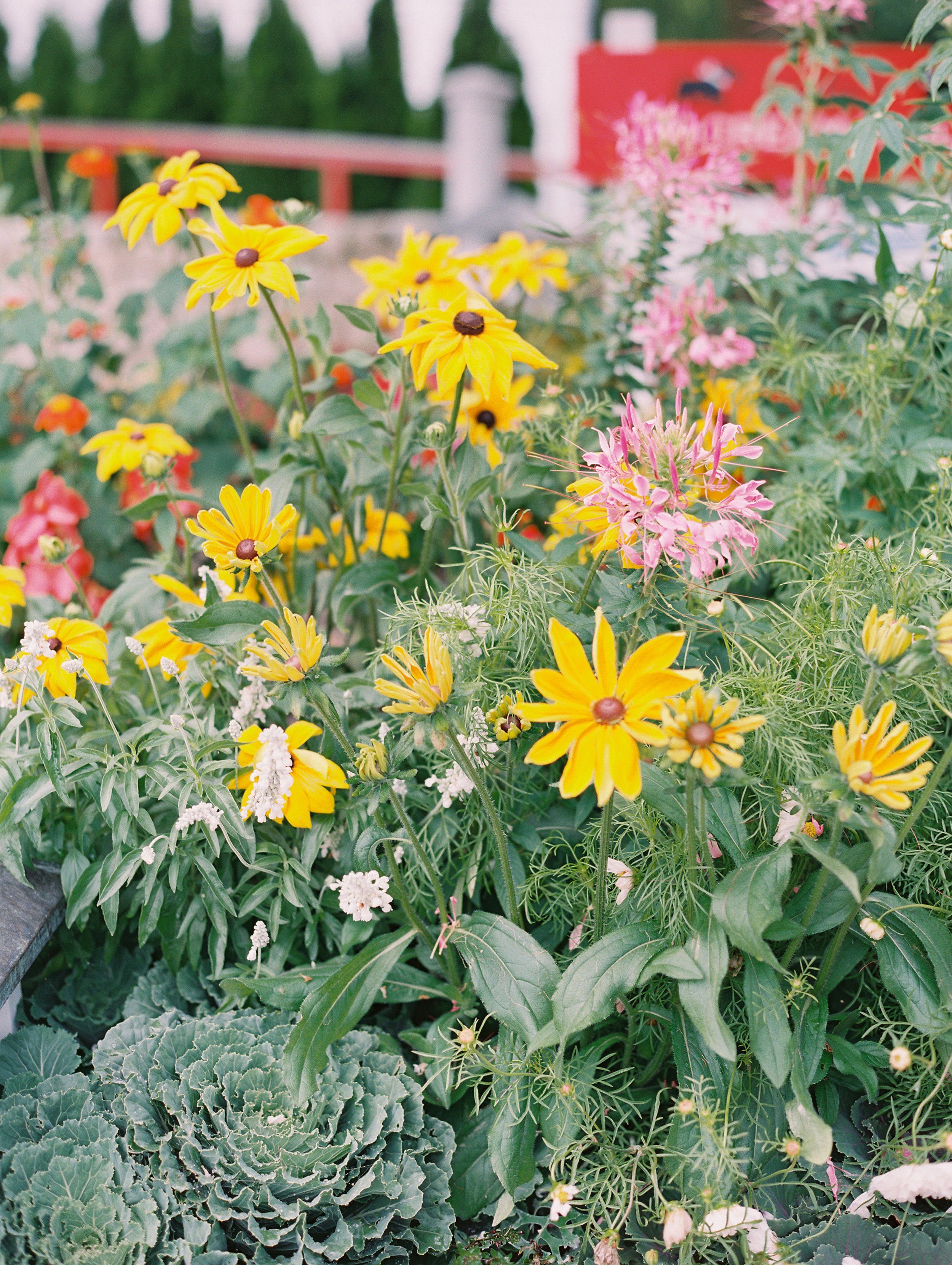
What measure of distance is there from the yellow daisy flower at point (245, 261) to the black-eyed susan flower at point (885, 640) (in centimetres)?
86

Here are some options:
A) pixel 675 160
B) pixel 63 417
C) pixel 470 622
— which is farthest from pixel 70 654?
pixel 675 160

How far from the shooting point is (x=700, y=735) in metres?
0.92

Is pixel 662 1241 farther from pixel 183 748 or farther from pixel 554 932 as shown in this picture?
pixel 183 748

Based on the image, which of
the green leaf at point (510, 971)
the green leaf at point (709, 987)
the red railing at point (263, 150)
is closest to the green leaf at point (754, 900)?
the green leaf at point (709, 987)

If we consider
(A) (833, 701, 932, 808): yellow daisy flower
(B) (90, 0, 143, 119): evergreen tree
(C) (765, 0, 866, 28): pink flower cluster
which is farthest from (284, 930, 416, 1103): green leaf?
(B) (90, 0, 143, 119): evergreen tree

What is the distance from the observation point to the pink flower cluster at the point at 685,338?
198 centimetres

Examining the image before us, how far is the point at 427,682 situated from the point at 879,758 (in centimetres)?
46

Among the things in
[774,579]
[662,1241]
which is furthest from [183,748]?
[774,579]

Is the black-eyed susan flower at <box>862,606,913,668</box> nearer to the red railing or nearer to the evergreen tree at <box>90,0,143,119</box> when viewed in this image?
the red railing

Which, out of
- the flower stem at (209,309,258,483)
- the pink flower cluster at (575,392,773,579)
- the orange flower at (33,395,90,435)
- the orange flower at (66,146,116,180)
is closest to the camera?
the pink flower cluster at (575,392,773,579)

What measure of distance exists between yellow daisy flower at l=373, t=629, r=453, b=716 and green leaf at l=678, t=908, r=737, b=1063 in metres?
0.40

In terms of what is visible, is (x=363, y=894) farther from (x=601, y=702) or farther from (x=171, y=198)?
(x=171, y=198)

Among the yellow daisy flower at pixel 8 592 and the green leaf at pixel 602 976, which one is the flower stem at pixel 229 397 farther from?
the green leaf at pixel 602 976

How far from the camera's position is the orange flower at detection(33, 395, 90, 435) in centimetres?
229
